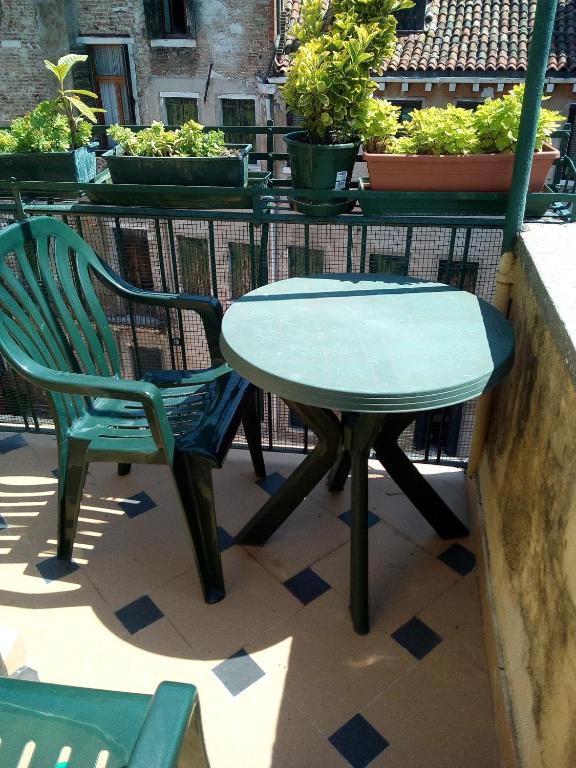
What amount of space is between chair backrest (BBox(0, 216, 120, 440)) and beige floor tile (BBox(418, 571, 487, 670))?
1.39 metres

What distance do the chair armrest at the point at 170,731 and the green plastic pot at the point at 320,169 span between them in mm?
1823

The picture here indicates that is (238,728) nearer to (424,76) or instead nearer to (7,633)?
(7,633)

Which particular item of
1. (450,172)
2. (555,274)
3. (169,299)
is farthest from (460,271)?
(169,299)

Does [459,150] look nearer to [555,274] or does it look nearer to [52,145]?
[555,274]

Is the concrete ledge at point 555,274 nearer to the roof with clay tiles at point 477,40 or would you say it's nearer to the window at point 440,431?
the window at point 440,431

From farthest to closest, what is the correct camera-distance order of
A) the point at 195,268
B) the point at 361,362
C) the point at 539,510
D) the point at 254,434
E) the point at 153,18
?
1. the point at 153,18
2. the point at 195,268
3. the point at 254,434
4. the point at 361,362
5. the point at 539,510

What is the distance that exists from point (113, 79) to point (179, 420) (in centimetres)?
1246

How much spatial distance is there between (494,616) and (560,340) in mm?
948

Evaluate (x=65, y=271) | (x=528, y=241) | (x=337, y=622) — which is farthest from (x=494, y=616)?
(x=65, y=271)

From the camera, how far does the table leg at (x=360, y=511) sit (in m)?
1.82

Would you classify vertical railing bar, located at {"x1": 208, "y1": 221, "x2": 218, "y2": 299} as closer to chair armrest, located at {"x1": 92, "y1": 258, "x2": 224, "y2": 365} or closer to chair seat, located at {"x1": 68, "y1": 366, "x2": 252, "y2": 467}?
chair armrest, located at {"x1": 92, "y1": 258, "x2": 224, "y2": 365}

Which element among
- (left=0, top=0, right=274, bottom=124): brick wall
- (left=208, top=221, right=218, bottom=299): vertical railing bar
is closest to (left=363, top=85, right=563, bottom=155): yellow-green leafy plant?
(left=208, top=221, right=218, bottom=299): vertical railing bar

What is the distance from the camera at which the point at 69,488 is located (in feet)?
6.78

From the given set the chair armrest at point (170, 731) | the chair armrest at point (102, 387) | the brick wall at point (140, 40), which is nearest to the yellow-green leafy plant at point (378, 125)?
the chair armrest at point (102, 387)
